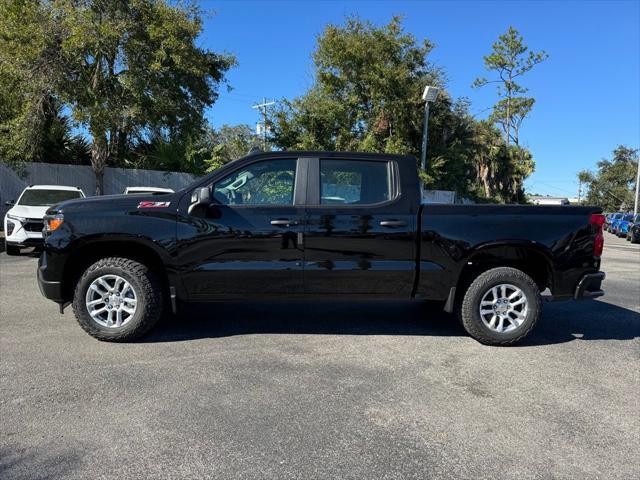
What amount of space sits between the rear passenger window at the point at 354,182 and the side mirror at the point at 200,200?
3.78 feet

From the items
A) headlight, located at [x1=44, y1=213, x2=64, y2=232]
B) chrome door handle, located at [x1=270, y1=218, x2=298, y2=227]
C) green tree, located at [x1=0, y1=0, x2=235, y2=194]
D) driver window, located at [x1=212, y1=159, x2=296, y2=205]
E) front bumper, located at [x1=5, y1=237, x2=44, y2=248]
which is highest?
green tree, located at [x1=0, y1=0, x2=235, y2=194]

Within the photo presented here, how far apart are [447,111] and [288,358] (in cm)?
2509

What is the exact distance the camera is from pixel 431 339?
214 inches

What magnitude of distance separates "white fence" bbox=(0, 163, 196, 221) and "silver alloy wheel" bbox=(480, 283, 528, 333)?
17.0 m

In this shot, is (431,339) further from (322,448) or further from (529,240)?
(322,448)

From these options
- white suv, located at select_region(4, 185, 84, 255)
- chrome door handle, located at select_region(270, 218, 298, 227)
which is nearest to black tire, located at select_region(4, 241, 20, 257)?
white suv, located at select_region(4, 185, 84, 255)

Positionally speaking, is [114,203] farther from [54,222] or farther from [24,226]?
[24,226]

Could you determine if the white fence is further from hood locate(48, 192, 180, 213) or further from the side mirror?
the side mirror

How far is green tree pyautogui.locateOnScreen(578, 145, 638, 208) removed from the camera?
74000mm

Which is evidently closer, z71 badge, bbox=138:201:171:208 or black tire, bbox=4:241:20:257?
z71 badge, bbox=138:201:171:208

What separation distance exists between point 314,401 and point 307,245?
5.65 ft

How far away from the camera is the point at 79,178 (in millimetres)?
19172

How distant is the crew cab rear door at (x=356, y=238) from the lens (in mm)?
5008

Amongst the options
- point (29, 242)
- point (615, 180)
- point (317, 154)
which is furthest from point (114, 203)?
point (615, 180)
